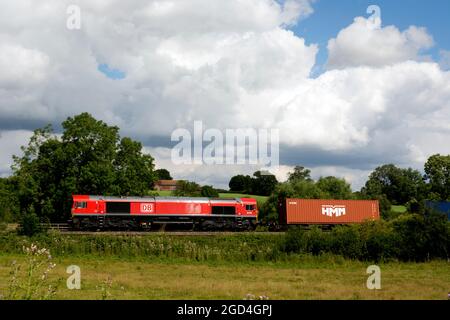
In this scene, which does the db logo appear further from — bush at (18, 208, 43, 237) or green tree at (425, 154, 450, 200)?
green tree at (425, 154, 450, 200)

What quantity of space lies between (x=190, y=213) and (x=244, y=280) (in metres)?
23.5

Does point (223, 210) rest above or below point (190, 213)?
Result: above

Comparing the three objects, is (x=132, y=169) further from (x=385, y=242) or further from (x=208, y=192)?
(x=208, y=192)

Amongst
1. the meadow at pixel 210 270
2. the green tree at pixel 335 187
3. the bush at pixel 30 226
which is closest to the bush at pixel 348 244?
the meadow at pixel 210 270

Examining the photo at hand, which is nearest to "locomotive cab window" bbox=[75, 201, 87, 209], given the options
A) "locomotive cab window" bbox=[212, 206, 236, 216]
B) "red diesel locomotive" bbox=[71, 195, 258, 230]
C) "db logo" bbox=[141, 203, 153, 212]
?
"red diesel locomotive" bbox=[71, 195, 258, 230]

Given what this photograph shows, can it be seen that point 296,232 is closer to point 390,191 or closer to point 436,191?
point 436,191

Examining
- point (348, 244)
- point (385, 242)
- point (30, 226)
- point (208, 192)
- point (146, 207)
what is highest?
point (208, 192)

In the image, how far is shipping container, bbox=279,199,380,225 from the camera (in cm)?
4941

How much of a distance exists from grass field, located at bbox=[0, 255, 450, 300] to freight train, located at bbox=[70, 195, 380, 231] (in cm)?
1173

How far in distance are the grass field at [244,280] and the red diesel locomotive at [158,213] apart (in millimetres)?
11575

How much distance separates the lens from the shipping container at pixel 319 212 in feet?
162

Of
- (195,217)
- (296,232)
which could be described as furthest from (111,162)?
(296,232)

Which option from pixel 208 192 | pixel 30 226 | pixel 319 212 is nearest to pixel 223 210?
pixel 319 212

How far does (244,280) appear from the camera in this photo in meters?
23.6
